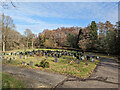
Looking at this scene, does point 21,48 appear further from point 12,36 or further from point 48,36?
point 48,36

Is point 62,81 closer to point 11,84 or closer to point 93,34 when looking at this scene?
point 11,84

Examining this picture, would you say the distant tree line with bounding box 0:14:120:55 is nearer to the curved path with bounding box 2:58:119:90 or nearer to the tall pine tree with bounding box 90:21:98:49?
the tall pine tree with bounding box 90:21:98:49

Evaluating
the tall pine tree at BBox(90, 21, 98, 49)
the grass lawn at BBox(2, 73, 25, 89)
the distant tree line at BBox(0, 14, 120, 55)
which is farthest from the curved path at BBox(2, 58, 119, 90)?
the tall pine tree at BBox(90, 21, 98, 49)

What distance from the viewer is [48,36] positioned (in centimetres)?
4150

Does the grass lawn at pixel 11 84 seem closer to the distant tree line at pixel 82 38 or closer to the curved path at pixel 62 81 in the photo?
the curved path at pixel 62 81

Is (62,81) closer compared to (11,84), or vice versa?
(11,84)

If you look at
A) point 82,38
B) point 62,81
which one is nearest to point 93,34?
point 82,38

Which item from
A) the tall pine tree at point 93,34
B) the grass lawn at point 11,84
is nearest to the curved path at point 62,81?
the grass lawn at point 11,84

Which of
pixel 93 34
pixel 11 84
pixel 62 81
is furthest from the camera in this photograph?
pixel 93 34

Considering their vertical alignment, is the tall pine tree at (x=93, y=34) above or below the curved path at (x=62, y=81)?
above

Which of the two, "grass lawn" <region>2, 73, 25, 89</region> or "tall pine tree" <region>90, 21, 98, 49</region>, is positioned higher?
"tall pine tree" <region>90, 21, 98, 49</region>

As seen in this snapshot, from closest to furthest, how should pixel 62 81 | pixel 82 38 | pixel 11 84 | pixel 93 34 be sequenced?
pixel 11 84
pixel 62 81
pixel 93 34
pixel 82 38

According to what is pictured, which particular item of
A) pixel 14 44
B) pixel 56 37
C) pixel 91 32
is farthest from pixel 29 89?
pixel 56 37

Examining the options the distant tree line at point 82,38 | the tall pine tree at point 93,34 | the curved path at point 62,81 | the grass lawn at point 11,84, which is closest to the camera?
the grass lawn at point 11,84
